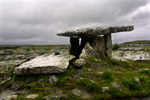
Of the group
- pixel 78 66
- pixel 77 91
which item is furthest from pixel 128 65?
pixel 77 91

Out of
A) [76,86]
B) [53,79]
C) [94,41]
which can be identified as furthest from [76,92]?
[94,41]

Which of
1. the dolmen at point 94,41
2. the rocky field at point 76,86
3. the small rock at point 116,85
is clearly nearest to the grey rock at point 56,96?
the rocky field at point 76,86

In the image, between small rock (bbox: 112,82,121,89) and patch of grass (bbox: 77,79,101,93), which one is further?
small rock (bbox: 112,82,121,89)

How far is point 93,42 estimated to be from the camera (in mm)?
15047

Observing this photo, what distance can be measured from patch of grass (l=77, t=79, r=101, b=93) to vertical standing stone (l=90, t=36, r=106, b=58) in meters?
6.75

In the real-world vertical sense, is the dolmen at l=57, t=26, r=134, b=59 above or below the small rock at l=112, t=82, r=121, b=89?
above

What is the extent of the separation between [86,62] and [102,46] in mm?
4690

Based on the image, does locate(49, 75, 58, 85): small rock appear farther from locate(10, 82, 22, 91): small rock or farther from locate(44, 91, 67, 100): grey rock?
locate(10, 82, 22, 91): small rock

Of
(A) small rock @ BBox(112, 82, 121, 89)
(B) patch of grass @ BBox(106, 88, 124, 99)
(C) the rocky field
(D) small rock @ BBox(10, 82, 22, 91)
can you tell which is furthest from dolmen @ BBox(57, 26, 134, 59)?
(D) small rock @ BBox(10, 82, 22, 91)

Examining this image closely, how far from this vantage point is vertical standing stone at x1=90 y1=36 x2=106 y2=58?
14.9 metres

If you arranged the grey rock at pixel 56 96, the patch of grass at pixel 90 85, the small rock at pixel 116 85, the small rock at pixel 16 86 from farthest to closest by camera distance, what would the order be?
the small rock at pixel 16 86, the small rock at pixel 116 85, the patch of grass at pixel 90 85, the grey rock at pixel 56 96

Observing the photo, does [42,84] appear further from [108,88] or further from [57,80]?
[108,88]

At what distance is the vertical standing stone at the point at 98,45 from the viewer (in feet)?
48.7

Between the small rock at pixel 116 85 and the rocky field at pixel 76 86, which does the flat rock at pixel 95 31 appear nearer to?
the rocky field at pixel 76 86
